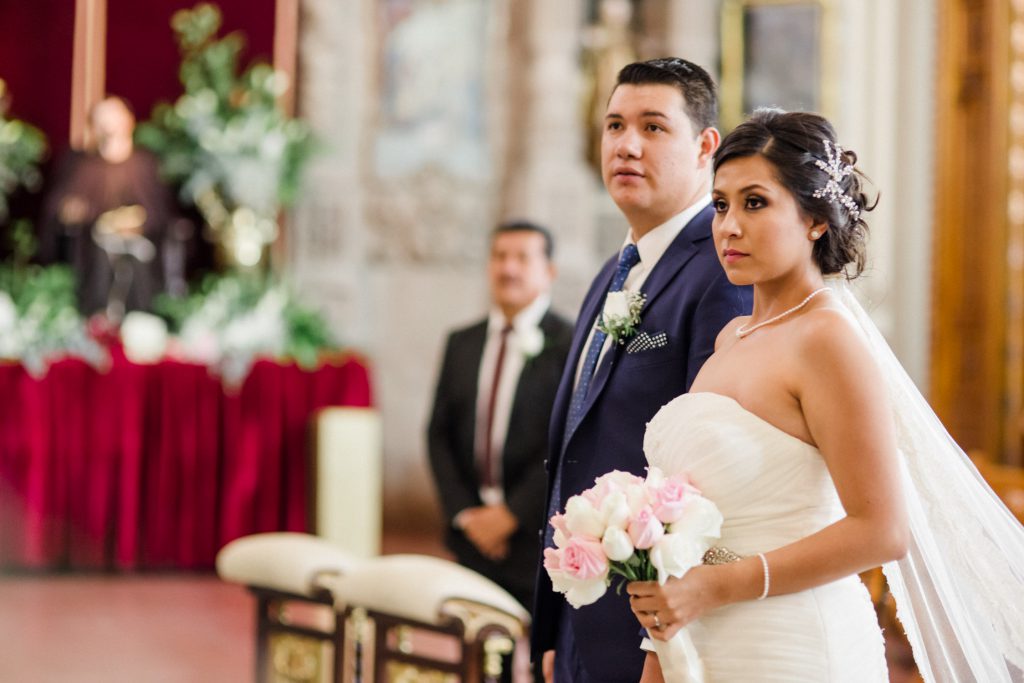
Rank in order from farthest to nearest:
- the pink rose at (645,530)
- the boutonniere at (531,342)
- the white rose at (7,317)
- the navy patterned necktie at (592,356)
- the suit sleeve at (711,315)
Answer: the white rose at (7,317)
the boutonniere at (531,342)
the navy patterned necktie at (592,356)
the suit sleeve at (711,315)
the pink rose at (645,530)

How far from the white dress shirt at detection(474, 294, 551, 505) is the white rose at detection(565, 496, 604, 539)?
7.67 ft

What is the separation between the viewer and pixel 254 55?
9.38 metres

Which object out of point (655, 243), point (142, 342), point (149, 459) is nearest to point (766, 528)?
point (655, 243)

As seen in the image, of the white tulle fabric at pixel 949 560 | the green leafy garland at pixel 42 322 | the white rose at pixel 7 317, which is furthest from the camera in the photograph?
the white rose at pixel 7 317

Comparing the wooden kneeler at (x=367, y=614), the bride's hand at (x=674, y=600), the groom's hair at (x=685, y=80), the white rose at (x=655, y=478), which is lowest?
the wooden kneeler at (x=367, y=614)

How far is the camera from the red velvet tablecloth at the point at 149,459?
701 cm

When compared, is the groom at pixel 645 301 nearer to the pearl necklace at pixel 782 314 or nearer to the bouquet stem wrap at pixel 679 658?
the pearl necklace at pixel 782 314

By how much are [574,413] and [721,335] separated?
40 centimetres

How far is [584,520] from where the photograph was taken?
1840 mm

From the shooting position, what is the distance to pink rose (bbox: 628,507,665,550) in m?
1.77

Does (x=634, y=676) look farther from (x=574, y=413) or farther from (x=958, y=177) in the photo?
(x=958, y=177)

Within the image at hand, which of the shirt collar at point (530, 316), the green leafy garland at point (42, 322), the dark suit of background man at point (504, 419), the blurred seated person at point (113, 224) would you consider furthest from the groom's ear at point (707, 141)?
the blurred seated person at point (113, 224)

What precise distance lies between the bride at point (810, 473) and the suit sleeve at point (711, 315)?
3.1 inches

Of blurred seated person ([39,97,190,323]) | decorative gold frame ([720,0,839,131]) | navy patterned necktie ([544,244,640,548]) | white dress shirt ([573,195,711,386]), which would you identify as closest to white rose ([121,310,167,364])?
blurred seated person ([39,97,190,323])
